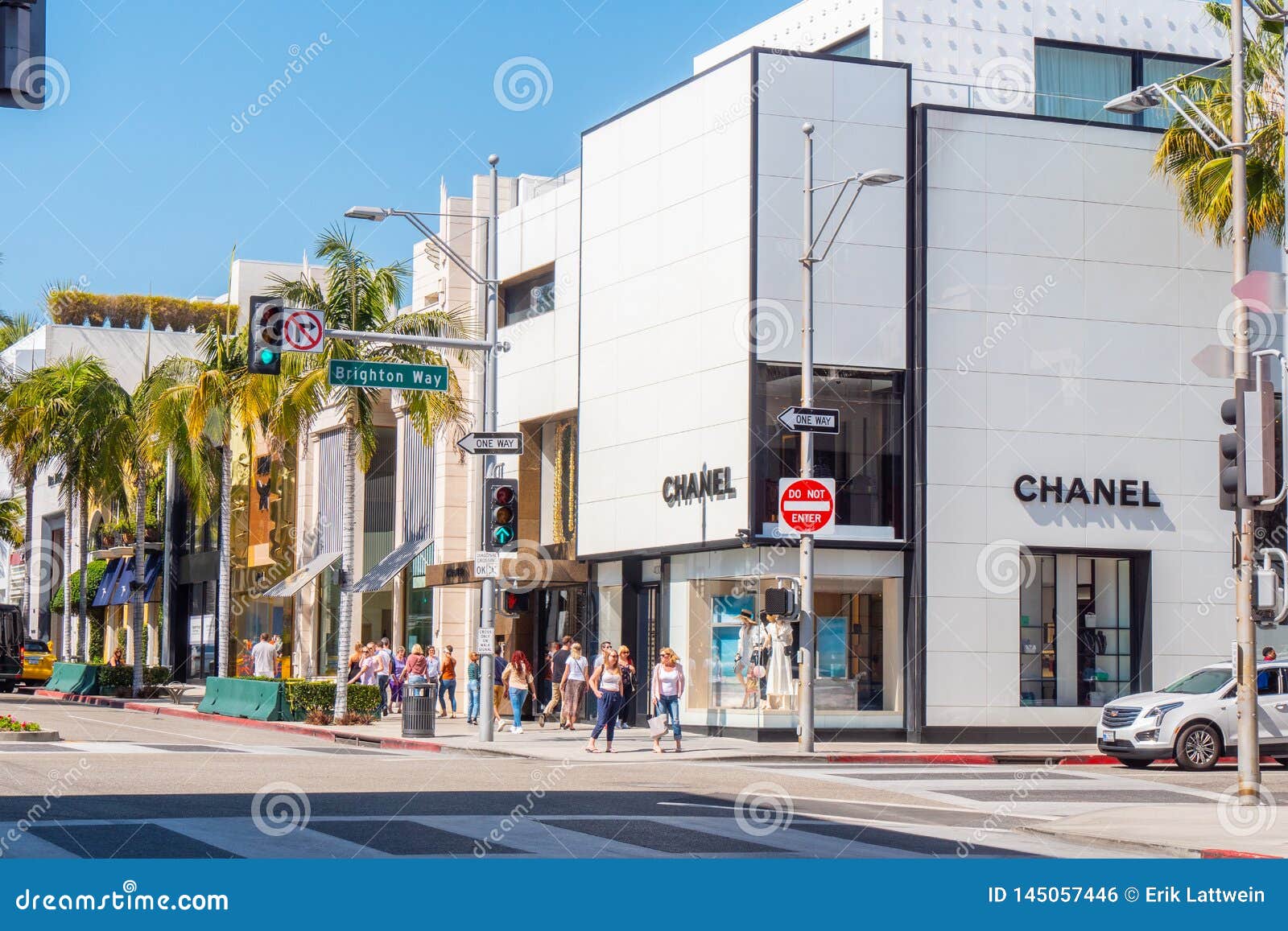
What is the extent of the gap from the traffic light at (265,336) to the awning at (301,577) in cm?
2786

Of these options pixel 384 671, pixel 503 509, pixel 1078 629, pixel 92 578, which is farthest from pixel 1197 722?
pixel 92 578

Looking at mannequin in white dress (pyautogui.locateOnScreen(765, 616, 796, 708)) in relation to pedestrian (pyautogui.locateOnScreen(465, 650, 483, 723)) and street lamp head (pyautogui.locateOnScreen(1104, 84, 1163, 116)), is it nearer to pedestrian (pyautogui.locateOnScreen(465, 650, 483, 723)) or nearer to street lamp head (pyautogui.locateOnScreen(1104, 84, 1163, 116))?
pedestrian (pyautogui.locateOnScreen(465, 650, 483, 723))

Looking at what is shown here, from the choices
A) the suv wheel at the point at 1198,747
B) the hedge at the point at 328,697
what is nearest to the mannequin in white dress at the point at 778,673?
the suv wheel at the point at 1198,747

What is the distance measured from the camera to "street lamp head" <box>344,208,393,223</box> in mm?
26984

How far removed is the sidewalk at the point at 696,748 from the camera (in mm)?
→ 26703

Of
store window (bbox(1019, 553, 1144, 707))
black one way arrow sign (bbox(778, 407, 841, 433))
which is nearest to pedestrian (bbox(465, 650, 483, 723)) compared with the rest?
store window (bbox(1019, 553, 1144, 707))

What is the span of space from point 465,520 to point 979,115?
16.8 m

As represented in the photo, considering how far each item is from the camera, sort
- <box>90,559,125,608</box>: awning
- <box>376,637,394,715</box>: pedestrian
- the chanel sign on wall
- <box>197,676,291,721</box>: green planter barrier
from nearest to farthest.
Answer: the chanel sign on wall
<box>197,676,291,721</box>: green planter barrier
<box>376,637,394,715</box>: pedestrian
<box>90,559,125,608</box>: awning

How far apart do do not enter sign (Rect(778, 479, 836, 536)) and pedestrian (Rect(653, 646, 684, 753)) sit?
9.76 ft

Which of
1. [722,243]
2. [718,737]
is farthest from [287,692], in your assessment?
[722,243]

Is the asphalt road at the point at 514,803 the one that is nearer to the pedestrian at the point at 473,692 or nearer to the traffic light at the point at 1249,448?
the traffic light at the point at 1249,448

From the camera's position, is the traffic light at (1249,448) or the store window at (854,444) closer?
the traffic light at (1249,448)

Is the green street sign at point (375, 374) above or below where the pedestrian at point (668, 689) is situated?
above

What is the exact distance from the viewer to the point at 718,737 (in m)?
31.3
